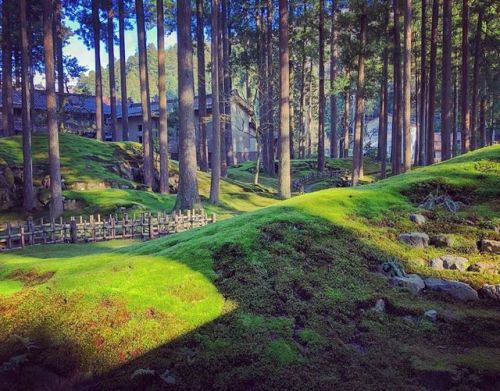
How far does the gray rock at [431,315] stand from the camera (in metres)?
5.87

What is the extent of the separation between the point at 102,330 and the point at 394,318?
3969 millimetres

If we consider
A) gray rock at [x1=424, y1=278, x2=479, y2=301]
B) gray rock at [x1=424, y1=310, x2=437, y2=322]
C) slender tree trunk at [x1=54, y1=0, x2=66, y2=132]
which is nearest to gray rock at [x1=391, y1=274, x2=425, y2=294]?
gray rock at [x1=424, y1=278, x2=479, y2=301]

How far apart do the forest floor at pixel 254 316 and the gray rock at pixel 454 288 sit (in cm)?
22

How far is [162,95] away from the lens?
24.4 metres

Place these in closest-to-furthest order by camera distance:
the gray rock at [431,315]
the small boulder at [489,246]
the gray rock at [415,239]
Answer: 1. the gray rock at [431,315]
2. the small boulder at [489,246]
3. the gray rock at [415,239]

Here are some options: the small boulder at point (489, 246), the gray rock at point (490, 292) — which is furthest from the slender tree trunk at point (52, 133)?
the gray rock at point (490, 292)

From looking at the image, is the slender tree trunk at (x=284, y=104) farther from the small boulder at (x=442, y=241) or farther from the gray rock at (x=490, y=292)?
the gray rock at (x=490, y=292)

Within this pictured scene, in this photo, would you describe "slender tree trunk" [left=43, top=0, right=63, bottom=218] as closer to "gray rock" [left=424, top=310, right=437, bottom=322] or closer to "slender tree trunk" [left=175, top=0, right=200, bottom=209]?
"slender tree trunk" [left=175, top=0, right=200, bottom=209]

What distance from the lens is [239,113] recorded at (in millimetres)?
50969

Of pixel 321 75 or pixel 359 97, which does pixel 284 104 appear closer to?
pixel 359 97

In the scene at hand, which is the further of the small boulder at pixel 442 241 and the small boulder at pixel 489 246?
the small boulder at pixel 442 241

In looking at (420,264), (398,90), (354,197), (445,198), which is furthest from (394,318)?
(398,90)

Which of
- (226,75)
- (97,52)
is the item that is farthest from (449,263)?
(97,52)

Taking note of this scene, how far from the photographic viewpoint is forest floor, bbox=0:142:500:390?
4773 mm
